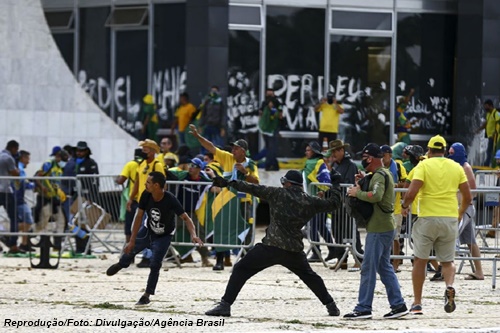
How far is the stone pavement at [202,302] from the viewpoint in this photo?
13302 millimetres

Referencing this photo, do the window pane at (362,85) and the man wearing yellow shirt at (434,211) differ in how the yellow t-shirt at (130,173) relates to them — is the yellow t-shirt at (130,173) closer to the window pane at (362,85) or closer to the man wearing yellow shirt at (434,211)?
the man wearing yellow shirt at (434,211)

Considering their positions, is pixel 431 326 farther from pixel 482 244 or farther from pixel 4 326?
pixel 482 244

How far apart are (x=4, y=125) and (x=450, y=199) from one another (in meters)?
16.1

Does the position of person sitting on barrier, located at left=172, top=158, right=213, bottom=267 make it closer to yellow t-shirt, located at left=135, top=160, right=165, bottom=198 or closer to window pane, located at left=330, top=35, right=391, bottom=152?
yellow t-shirt, located at left=135, top=160, right=165, bottom=198

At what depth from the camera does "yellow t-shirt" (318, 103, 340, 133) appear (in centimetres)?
2955

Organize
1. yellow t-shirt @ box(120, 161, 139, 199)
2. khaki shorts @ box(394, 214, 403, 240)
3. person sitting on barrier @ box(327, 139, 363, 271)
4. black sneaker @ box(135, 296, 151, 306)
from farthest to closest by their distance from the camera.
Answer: yellow t-shirt @ box(120, 161, 139, 199) < person sitting on barrier @ box(327, 139, 363, 271) < khaki shorts @ box(394, 214, 403, 240) < black sneaker @ box(135, 296, 151, 306)

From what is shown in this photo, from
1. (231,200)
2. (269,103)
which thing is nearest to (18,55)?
(269,103)

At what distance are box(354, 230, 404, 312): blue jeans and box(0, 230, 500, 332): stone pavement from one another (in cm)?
21

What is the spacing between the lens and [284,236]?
1410 cm

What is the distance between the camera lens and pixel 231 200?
2027cm

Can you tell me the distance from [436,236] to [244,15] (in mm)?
16282

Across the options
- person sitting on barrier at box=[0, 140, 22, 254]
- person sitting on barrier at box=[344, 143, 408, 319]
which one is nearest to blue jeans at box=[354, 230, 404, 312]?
person sitting on barrier at box=[344, 143, 408, 319]

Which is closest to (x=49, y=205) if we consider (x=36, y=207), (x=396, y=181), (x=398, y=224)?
(x=36, y=207)

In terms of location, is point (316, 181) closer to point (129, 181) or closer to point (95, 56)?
point (129, 181)
